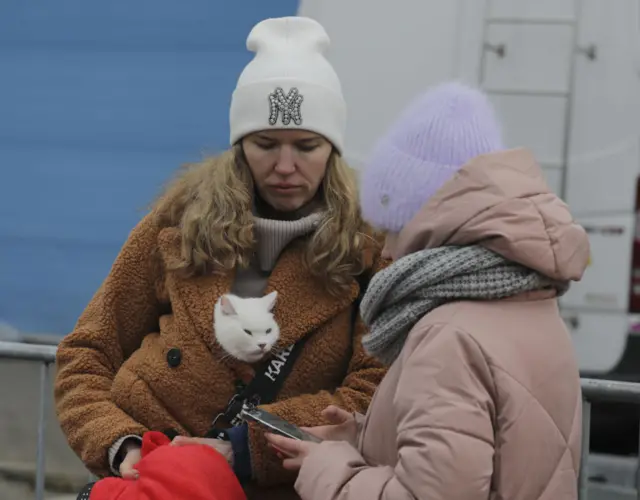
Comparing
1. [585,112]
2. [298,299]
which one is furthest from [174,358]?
[585,112]

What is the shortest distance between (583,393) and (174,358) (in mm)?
1144

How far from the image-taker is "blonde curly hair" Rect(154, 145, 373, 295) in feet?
7.48

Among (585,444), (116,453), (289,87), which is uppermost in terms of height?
(289,87)

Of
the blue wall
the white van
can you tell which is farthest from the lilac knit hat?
the blue wall

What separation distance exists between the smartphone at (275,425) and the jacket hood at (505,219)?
52cm

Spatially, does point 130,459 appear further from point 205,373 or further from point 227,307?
point 227,307

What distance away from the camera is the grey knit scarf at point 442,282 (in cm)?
164

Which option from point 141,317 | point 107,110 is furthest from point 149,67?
point 141,317

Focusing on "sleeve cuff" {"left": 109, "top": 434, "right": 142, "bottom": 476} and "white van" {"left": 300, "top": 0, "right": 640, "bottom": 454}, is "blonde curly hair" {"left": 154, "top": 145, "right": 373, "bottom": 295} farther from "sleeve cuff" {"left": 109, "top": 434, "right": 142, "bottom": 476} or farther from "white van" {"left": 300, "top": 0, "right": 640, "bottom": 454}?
"white van" {"left": 300, "top": 0, "right": 640, "bottom": 454}

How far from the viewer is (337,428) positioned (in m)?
2.07

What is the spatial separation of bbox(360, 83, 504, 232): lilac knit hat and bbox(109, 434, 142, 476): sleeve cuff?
2.79ft

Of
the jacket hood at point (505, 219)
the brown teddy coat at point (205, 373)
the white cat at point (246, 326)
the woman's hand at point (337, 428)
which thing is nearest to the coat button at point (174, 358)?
the brown teddy coat at point (205, 373)

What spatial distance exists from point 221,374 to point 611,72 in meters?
2.53

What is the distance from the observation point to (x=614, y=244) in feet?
13.3
